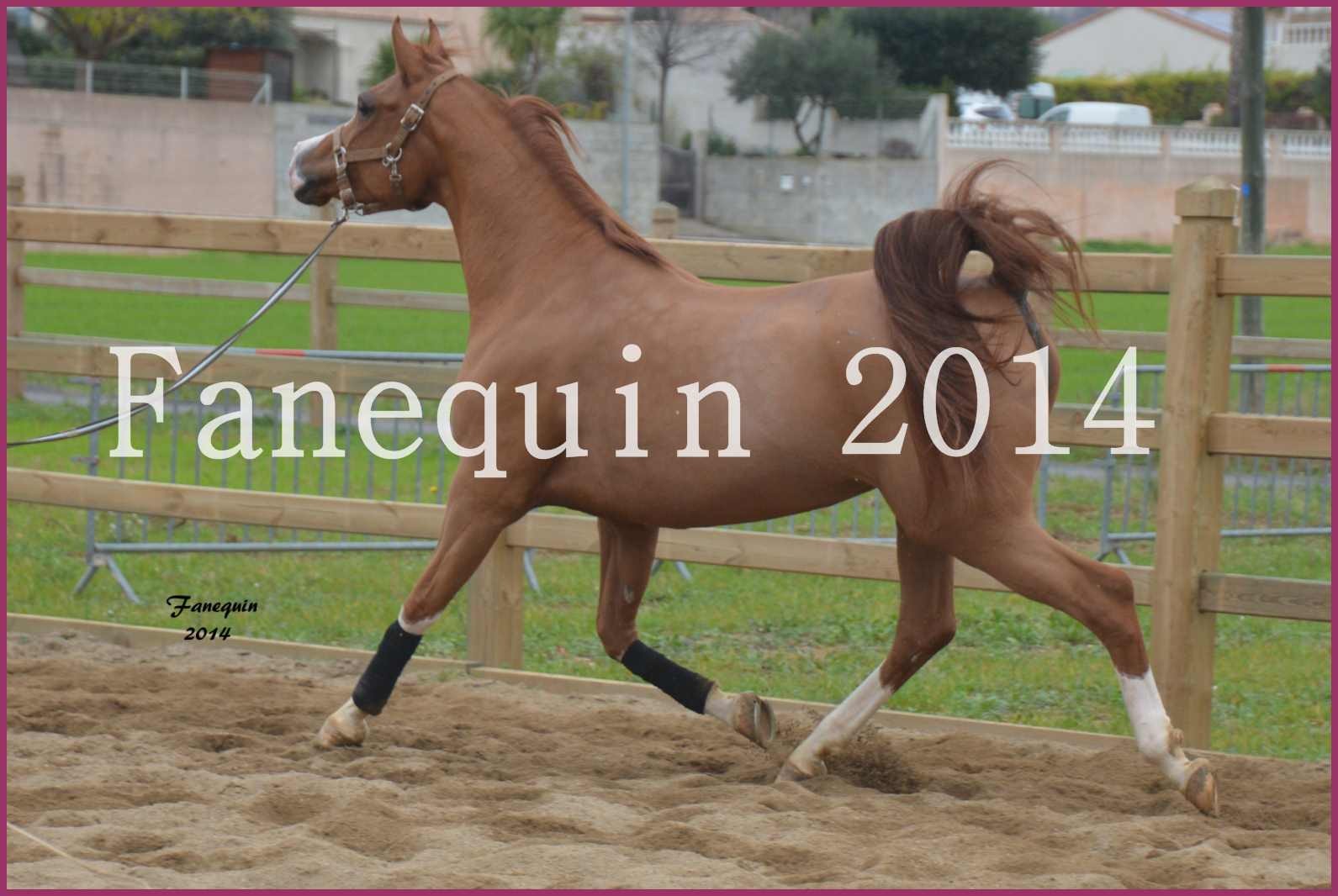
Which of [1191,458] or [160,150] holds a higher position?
[160,150]

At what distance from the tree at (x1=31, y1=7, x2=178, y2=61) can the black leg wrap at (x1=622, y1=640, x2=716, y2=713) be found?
125 feet

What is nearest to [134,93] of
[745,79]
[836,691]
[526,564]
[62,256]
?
[62,256]

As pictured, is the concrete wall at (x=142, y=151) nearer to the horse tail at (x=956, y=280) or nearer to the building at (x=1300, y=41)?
the horse tail at (x=956, y=280)

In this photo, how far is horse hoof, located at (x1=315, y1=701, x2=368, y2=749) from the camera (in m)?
4.85

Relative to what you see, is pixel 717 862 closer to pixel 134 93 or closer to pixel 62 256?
pixel 62 256

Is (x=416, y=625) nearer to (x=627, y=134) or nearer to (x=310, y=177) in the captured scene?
(x=310, y=177)

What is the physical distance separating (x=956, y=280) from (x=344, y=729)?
2.33 meters

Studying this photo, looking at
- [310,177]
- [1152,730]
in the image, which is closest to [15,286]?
[310,177]

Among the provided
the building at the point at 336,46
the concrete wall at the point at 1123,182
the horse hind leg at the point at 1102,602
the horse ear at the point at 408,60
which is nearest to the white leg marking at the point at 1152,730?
the horse hind leg at the point at 1102,602

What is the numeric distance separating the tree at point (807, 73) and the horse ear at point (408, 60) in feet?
125

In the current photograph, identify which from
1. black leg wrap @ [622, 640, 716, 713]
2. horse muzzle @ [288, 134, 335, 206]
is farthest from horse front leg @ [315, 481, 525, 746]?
horse muzzle @ [288, 134, 335, 206]

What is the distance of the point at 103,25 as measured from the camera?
128 feet

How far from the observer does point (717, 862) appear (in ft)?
12.2

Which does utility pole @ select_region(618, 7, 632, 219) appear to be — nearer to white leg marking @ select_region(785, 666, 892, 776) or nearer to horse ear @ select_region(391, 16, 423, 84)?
horse ear @ select_region(391, 16, 423, 84)
